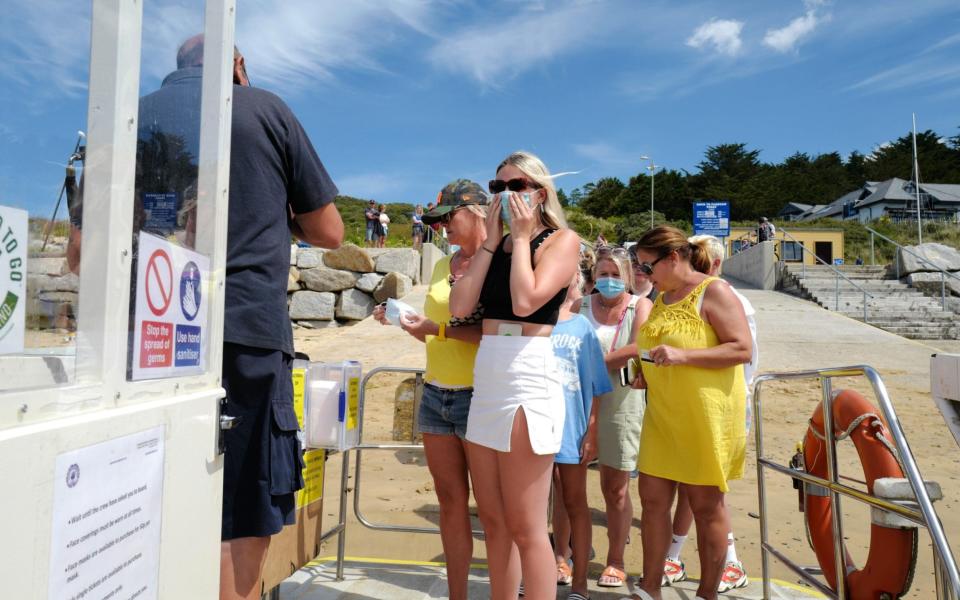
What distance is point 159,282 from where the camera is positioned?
1356 mm

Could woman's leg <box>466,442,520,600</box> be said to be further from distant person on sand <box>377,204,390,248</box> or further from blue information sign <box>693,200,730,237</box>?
blue information sign <box>693,200,730,237</box>

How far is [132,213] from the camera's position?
1.25 m

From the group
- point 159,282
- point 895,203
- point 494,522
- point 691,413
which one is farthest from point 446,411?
point 895,203

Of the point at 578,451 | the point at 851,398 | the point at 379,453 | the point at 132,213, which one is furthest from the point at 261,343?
the point at 379,453

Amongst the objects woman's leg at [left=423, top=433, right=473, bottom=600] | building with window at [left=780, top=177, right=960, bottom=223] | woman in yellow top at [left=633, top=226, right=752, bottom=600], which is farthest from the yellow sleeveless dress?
building with window at [left=780, top=177, right=960, bottom=223]

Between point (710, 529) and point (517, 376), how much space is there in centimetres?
140

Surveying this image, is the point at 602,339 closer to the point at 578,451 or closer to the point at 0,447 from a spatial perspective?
the point at 578,451

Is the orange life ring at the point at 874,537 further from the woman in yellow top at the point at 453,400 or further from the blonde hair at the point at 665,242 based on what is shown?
the woman in yellow top at the point at 453,400

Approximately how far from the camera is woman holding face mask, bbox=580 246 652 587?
145 inches

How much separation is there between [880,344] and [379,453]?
1148 cm

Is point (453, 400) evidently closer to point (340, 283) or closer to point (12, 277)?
point (12, 277)

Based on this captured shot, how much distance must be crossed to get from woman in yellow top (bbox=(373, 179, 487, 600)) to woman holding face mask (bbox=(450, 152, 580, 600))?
0.34m

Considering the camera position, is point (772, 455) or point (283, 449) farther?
point (772, 455)

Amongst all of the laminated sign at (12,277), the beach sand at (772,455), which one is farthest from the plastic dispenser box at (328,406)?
the laminated sign at (12,277)
